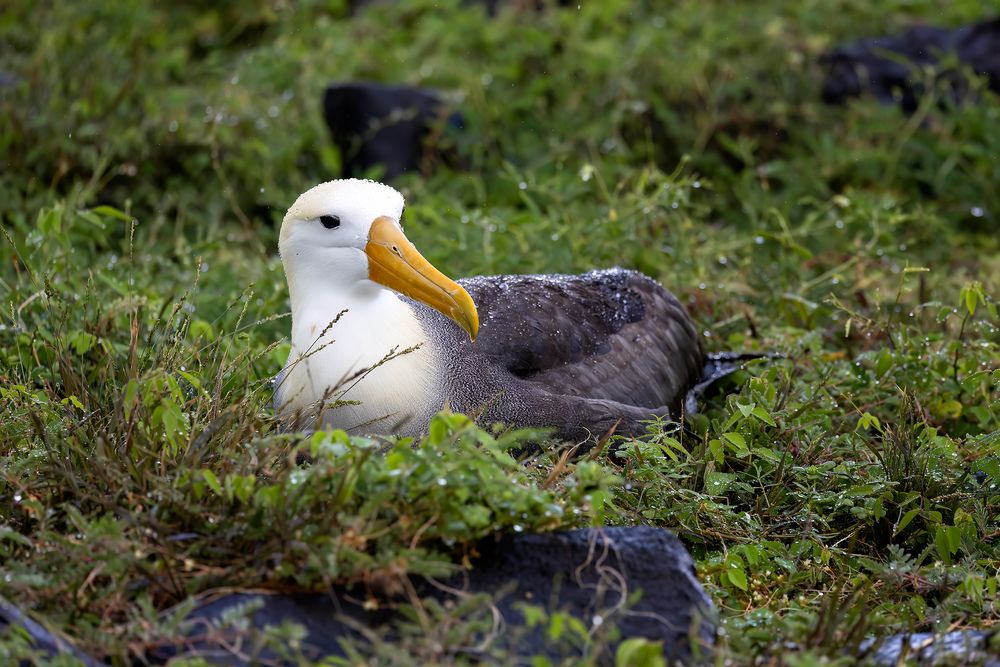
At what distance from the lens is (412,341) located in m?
3.78

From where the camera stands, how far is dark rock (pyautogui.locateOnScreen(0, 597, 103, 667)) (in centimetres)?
255

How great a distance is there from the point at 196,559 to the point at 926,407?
8.23 ft

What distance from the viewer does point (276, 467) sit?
9.97ft

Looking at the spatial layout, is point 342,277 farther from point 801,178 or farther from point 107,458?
point 801,178

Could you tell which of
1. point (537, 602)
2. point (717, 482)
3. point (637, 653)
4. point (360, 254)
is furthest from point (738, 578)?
point (360, 254)

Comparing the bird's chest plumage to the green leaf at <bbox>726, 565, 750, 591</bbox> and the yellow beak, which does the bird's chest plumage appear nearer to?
the yellow beak

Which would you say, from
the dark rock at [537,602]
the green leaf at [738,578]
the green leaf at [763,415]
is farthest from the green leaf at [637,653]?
the green leaf at [763,415]

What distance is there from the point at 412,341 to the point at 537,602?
1.13 meters

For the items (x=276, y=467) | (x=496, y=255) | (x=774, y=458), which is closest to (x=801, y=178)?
(x=496, y=255)

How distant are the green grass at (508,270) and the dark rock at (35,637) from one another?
0.19ft

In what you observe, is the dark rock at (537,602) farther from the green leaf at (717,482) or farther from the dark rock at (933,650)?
the green leaf at (717,482)

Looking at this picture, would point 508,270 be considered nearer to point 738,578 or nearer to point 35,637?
point 738,578

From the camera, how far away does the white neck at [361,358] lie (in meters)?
3.61

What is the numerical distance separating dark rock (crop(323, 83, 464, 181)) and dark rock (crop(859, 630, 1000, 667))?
4.27 metres
